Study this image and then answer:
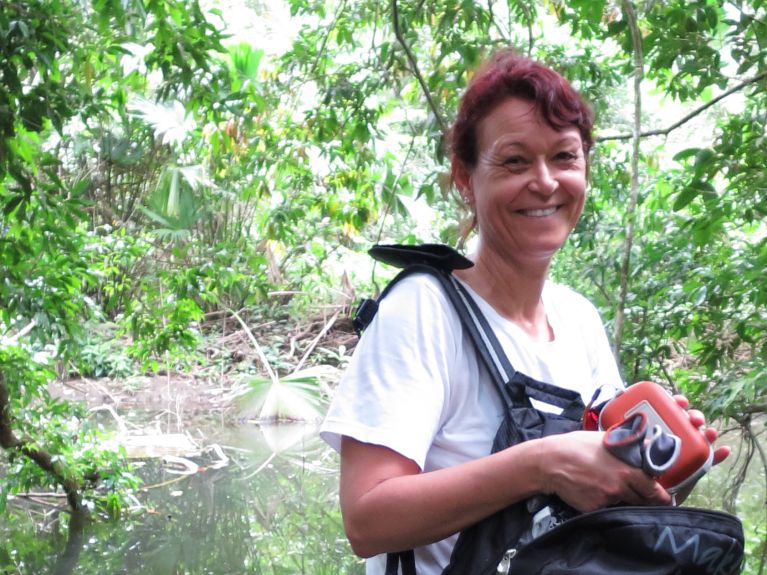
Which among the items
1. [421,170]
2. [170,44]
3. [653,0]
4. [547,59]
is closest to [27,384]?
[170,44]

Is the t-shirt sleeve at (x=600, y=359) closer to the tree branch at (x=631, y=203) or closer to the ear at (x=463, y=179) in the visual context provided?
the ear at (x=463, y=179)

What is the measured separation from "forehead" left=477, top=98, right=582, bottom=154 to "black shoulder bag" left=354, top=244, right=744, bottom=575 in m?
0.17

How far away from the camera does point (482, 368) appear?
1022 mm

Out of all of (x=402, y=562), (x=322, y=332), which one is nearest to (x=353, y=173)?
(x=402, y=562)

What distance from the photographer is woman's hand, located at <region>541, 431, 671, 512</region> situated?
87 cm

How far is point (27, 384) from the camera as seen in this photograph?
3.99 meters

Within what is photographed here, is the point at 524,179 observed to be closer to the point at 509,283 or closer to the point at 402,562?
the point at 509,283

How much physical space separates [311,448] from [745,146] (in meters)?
5.64

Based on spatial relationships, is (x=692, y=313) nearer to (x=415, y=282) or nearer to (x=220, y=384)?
(x=415, y=282)

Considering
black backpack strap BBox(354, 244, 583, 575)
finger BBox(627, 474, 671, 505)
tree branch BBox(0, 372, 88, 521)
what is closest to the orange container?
finger BBox(627, 474, 671, 505)

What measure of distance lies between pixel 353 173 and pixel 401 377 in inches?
139

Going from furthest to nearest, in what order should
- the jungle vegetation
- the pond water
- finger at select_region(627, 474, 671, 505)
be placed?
the pond water, the jungle vegetation, finger at select_region(627, 474, 671, 505)

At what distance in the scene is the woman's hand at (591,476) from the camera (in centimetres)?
87

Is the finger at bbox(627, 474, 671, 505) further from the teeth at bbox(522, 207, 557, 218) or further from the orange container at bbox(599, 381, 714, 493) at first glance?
the teeth at bbox(522, 207, 557, 218)
